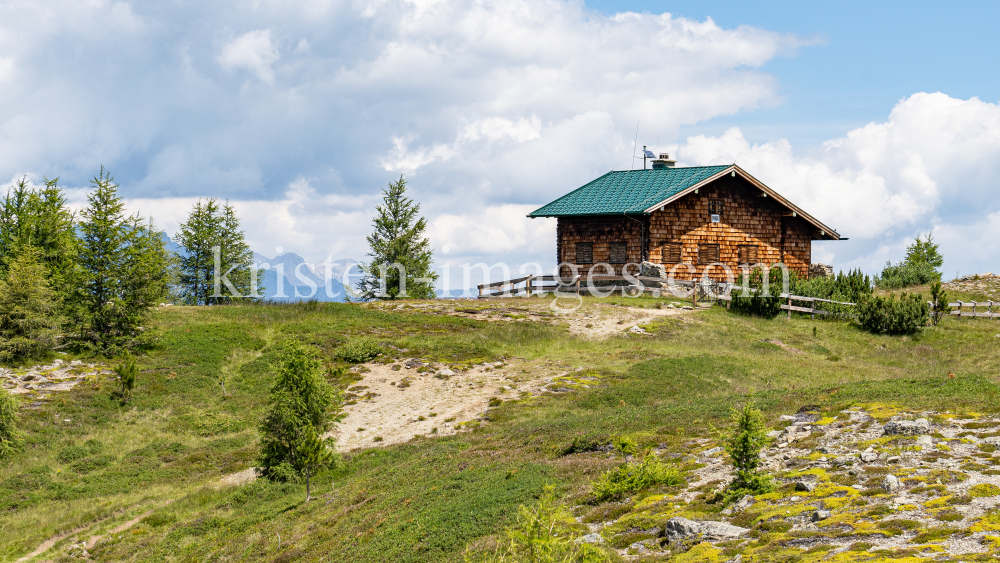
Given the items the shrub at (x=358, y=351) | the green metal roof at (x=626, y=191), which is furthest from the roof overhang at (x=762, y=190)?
the shrub at (x=358, y=351)

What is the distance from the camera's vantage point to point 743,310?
36.8m

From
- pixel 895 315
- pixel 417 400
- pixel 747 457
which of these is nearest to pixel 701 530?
pixel 747 457

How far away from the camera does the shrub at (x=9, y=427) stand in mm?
21797

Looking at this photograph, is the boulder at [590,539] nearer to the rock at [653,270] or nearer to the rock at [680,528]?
the rock at [680,528]

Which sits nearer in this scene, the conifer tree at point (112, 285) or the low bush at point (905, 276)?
the conifer tree at point (112, 285)

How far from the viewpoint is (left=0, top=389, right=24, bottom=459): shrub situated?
21797 mm

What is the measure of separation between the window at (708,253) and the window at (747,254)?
5.36 feet

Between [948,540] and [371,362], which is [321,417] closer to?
[371,362]

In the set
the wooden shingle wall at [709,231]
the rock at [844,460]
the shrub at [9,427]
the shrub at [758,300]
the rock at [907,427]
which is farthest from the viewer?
the wooden shingle wall at [709,231]

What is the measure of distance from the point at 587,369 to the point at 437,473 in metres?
11.7

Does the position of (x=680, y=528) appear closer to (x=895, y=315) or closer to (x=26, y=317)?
(x=26, y=317)

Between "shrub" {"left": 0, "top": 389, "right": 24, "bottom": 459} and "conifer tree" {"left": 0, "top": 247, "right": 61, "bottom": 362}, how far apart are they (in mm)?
6361

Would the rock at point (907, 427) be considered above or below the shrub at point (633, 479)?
above

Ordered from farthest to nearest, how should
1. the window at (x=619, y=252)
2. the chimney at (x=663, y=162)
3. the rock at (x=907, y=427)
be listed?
the chimney at (x=663, y=162) → the window at (x=619, y=252) → the rock at (x=907, y=427)
